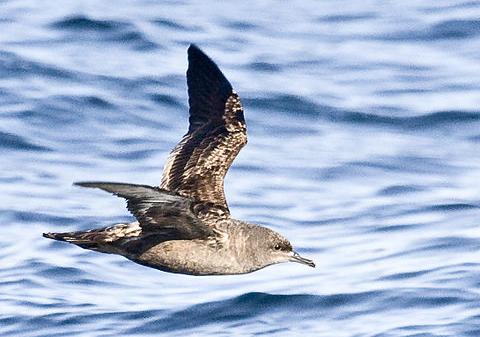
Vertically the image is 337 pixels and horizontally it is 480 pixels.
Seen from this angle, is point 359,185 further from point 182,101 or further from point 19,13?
point 19,13

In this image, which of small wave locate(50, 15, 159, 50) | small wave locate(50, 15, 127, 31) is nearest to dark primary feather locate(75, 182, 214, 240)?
small wave locate(50, 15, 159, 50)

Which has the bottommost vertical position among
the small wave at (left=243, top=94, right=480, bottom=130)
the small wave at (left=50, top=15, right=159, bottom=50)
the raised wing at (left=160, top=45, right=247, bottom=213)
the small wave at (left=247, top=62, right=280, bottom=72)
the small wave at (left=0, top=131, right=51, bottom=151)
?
the raised wing at (left=160, top=45, right=247, bottom=213)

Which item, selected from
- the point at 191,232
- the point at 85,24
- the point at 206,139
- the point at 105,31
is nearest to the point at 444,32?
the point at 105,31

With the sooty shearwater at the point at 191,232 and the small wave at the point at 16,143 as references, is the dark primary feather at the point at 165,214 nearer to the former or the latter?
the sooty shearwater at the point at 191,232

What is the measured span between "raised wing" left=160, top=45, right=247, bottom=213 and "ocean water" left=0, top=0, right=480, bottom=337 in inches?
78.7

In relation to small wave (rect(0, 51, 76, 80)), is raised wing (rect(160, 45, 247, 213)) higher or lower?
lower

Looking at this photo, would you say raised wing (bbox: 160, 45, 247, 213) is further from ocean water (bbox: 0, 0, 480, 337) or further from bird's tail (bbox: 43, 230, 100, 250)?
ocean water (bbox: 0, 0, 480, 337)

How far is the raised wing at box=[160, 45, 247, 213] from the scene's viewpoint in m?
11.6

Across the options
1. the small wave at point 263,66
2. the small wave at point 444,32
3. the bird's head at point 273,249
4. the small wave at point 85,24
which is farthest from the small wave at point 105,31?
the bird's head at point 273,249

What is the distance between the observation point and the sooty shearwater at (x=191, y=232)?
411 inches

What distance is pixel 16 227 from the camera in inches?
595

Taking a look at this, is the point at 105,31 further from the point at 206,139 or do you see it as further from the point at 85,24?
the point at 206,139

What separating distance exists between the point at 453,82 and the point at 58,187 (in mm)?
6179

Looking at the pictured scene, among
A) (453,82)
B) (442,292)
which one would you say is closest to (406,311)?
(442,292)
